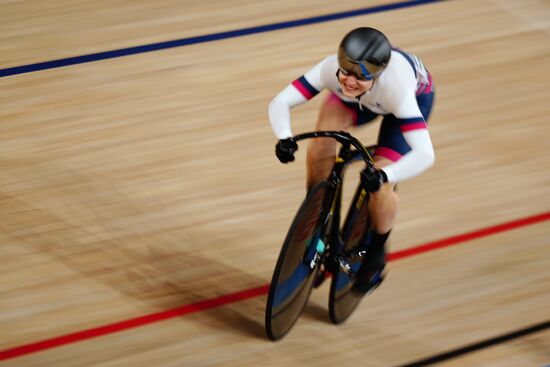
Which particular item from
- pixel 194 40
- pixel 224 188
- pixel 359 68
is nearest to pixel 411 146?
pixel 359 68

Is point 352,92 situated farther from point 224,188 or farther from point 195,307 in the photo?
point 224,188

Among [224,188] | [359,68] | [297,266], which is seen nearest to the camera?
[359,68]

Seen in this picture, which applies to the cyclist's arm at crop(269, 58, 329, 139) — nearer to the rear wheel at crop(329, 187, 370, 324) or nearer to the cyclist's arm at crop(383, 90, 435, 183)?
the cyclist's arm at crop(383, 90, 435, 183)

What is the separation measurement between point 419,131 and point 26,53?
264 cm

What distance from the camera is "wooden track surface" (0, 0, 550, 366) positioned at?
9.89 ft

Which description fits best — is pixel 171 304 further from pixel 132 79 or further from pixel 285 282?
pixel 132 79

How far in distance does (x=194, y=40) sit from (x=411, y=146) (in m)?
2.35

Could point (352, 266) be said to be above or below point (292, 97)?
below

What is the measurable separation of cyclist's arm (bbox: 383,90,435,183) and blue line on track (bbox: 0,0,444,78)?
2.27 metres

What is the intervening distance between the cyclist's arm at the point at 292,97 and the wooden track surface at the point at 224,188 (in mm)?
839

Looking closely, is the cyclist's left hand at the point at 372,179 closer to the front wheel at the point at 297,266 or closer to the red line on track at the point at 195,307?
the front wheel at the point at 297,266

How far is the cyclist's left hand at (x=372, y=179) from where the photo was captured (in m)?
2.45

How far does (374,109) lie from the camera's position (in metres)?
2.68

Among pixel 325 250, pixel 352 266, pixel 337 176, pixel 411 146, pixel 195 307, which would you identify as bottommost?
pixel 195 307
